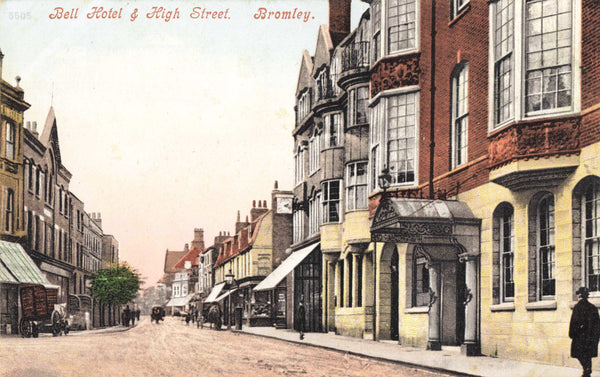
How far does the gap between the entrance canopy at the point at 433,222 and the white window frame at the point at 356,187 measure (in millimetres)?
9913

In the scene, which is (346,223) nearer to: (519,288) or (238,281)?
(519,288)

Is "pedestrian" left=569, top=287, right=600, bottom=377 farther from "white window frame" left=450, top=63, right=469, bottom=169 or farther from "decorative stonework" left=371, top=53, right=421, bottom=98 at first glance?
"decorative stonework" left=371, top=53, right=421, bottom=98

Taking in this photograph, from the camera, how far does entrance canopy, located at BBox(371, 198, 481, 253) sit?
1905cm

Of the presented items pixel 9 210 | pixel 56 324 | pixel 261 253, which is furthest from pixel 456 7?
pixel 261 253

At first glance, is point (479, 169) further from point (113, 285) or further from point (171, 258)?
point (171, 258)

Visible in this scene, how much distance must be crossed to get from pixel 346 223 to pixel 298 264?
729 centimetres

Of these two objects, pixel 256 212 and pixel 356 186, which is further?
pixel 256 212

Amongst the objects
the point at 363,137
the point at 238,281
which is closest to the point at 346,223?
the point at 363,137

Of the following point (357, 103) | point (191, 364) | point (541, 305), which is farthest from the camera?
point (357, 103)

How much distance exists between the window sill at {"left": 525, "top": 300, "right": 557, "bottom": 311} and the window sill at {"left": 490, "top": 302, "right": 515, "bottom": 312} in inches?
32.6

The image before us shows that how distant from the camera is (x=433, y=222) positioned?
63.1 ft

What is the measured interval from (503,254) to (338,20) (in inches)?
849

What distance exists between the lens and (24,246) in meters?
38.5

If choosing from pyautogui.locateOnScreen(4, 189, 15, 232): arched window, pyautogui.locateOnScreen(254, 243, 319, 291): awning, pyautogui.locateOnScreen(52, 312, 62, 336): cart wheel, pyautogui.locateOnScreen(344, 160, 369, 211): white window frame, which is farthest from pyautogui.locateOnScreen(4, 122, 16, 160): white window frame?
pyautogui.locateOnScreen(344, 160, 369, 211): white window frame
